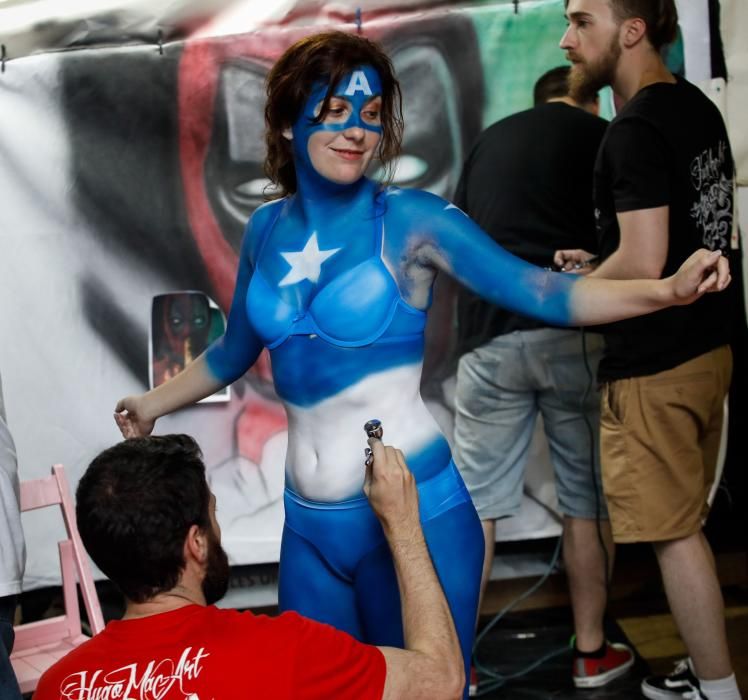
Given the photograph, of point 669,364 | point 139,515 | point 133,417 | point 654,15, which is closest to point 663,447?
point 669,364

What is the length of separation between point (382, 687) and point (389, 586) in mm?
432

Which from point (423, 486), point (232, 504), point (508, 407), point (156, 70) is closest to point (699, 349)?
point (508, 407)

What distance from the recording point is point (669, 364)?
9.15 ft

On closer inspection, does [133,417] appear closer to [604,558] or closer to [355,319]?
[355,319]

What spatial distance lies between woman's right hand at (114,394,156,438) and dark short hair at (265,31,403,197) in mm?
590

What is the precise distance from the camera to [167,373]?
370cm

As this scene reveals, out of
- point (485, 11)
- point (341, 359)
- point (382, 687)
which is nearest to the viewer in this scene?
point (382, 687)

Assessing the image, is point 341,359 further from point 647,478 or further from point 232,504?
point 232,504

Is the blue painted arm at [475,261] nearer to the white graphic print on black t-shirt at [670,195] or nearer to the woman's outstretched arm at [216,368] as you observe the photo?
the woman's outstretched arm at [216,368]

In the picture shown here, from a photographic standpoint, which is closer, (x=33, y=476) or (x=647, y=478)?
(x=647, y=478)

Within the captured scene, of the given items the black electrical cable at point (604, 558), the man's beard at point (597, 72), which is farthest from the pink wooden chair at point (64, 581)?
the man's beard at point (597, 72)

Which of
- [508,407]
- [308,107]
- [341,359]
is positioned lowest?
[508,407]

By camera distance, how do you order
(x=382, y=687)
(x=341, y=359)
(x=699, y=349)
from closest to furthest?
(x=382, y=687) < (x=341, y=359) < (x=699, y=349)

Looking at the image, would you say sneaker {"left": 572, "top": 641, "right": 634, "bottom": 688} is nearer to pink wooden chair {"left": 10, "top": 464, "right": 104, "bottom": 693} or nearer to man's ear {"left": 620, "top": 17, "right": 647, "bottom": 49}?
pink wooden chair {"left": 10, "top": 464, "right": 104, "bottom": 693}
